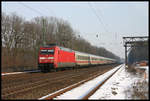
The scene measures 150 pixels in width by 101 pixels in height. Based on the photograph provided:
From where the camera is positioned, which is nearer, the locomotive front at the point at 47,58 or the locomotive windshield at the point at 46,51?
the locomotive front at the point at 47,58

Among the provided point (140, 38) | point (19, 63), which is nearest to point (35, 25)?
point (19, 63)

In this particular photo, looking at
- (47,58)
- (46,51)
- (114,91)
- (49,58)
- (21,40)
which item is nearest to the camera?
(114,91)

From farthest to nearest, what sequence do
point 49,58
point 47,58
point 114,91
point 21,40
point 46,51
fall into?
point 21,40 < point 46,51 < point 47,58 < point 49,58 < point 114,91

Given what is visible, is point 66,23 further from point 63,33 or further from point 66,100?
point 66,100

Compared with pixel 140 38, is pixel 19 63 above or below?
below

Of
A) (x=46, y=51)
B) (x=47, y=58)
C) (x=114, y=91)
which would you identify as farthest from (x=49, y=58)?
(x=114, y=91)

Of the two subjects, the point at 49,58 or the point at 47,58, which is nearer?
the point at 49,58

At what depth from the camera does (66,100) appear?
818 centimetres

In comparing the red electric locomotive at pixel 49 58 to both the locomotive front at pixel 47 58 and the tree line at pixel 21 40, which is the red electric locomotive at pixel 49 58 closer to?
the locomotive front at pixel 47 58

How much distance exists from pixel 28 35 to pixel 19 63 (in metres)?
12.6

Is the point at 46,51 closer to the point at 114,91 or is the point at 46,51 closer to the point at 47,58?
the point at 47,58

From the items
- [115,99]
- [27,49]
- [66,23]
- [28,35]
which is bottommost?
[115,99]

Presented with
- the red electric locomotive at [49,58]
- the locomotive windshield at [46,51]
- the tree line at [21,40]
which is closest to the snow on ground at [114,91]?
the red electric locomotive at [49,58]

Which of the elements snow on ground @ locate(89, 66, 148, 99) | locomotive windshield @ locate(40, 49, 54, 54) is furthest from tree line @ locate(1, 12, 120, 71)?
snow on ground @ locate(89, 66, 148, 99)
